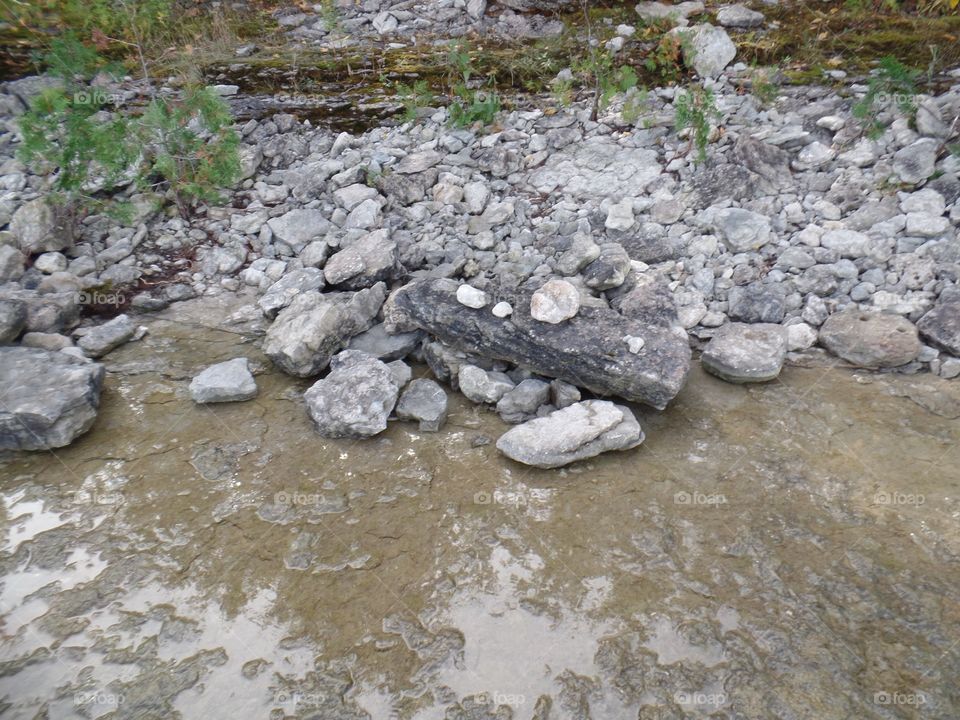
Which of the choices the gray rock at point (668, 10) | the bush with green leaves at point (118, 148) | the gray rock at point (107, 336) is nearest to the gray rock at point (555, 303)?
the gray rock at point (107, 336)

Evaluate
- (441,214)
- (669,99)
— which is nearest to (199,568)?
(441,214)

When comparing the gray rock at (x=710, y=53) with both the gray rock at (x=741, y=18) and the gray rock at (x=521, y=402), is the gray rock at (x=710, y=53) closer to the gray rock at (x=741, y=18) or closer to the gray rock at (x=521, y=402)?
the gray rock at (x=741, y=18)

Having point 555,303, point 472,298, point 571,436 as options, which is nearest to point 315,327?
point 472,298

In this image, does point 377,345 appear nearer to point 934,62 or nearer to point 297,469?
point 297,469

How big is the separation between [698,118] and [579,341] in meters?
2.97

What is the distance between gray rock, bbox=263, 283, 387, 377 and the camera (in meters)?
Answer: 4.64

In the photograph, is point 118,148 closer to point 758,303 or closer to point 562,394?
point 562,394

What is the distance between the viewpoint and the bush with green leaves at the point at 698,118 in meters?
5.95

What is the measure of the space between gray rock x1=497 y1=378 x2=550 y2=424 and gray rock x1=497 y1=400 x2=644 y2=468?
0.21 metres

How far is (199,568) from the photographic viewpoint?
11.3 feet

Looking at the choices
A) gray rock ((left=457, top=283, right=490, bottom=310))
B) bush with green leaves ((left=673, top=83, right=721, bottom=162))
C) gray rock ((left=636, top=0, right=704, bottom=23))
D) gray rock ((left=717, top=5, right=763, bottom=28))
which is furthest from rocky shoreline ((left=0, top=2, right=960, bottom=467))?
gray rock ((left=636, top=0, right=704, bottom=23))

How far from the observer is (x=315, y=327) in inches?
184

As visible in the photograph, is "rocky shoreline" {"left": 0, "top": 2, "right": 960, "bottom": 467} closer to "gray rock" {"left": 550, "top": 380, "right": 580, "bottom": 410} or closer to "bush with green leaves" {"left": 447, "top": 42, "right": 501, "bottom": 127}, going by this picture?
"gray rock" {"left": 550, "top": 380, "right": 580, "bottom": 410}

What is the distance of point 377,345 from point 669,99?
4470mm
